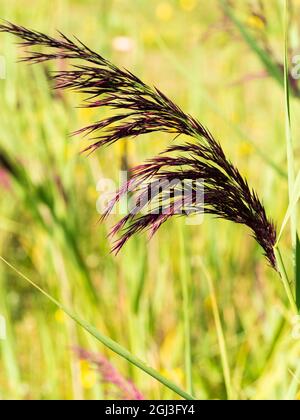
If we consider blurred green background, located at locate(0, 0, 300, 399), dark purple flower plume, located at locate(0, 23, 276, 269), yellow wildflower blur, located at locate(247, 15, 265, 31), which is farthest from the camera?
blurred green background, located at locate(0, 0, 300, 399)

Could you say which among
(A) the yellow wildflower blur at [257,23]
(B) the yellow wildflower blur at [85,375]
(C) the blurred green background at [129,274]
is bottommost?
(B) the yellow wildflower blur at [85,375]

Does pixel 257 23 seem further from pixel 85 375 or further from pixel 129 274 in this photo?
pixel 85 375

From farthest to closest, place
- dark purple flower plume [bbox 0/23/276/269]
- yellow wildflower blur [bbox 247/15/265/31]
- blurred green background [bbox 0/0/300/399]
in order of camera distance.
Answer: blurred green background [bbox 0/0/300/399]
yellow wildflower blur [bbox 247/15/265/31]
dark purple flower plume [bbox 0/23/276/269]

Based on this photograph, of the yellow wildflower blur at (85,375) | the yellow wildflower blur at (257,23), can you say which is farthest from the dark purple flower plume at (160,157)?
the yellow wildflower blur at (85,375)

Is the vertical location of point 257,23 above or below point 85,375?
above

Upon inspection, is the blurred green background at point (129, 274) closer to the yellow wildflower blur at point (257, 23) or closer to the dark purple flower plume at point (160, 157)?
the yellow wildflower blur at point (257, 23)

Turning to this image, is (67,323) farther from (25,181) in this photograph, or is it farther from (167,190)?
(167,190)

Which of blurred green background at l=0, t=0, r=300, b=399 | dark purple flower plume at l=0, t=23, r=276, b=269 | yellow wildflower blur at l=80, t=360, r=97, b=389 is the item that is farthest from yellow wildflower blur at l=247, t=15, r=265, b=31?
yellow wildflower blur at l=80, t=360, r=97, b=389

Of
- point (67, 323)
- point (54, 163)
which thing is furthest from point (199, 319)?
point (54, 163)

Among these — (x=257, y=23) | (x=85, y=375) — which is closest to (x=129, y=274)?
(x=85, y=375)

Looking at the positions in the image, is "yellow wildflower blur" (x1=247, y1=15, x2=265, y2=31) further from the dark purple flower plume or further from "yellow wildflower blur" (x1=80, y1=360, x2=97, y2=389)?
"yellow wildflower blur" (x1=80, y1=360, x2=97, y2=389)

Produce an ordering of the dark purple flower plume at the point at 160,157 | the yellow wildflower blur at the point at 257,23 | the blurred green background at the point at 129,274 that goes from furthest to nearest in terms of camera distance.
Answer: the blurred green background at the point at 129,274, the yellow wildflower blur at the point at 257,23, the dark purple flower plume at the point at 160,157

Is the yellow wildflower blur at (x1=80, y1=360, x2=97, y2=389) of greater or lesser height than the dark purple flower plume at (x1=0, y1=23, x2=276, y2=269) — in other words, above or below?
below

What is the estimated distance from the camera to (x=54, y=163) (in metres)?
1.54
